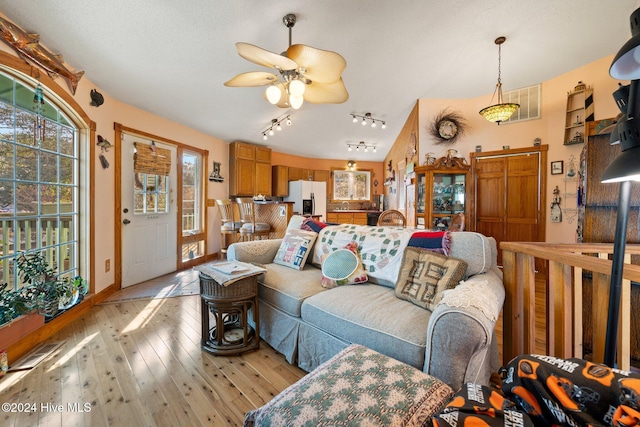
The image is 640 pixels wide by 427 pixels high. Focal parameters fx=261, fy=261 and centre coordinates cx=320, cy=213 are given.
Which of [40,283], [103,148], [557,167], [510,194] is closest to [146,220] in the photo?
[103,148]

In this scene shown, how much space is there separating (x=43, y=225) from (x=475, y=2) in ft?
13.3

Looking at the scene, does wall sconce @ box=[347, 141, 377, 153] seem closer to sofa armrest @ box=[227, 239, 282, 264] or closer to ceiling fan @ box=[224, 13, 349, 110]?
ceiling fan @ box=[224, 13, 349, 110]

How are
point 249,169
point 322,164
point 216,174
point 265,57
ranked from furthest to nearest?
point 322,164
point 249,169
point 216,174
point 265,57

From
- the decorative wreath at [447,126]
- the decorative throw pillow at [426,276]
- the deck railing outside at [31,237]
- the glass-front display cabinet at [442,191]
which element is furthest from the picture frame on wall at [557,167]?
the deck railing outside at [31,237]

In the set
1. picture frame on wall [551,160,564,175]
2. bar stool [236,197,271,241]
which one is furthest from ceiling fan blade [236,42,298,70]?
picture frame on wall [551,160,564,175]

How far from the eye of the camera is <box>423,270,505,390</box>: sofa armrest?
1095mm

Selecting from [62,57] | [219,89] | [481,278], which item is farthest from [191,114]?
[481,278]

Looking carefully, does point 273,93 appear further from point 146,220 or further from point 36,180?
point 146,220

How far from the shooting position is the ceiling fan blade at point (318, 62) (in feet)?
5.59

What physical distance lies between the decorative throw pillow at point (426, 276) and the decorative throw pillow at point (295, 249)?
0.92 meters

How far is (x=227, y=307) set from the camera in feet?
6.10

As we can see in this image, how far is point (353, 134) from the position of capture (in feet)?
18.3

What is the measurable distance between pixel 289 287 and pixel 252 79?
5.47 feet

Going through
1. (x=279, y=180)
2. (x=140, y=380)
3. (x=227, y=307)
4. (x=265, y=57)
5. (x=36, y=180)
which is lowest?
(x=140, y=380)
